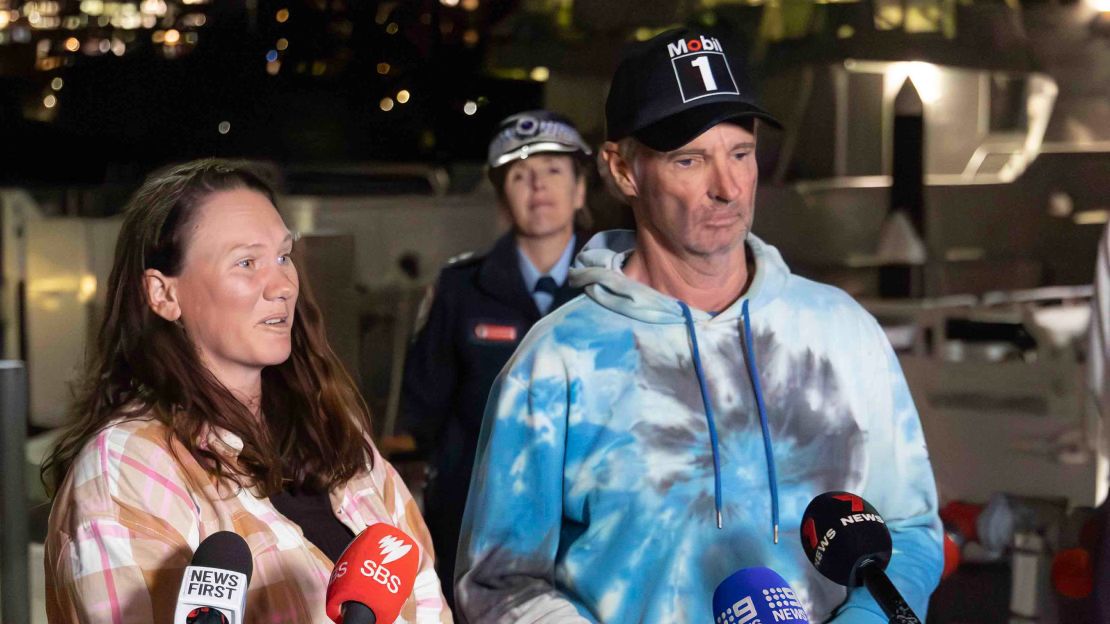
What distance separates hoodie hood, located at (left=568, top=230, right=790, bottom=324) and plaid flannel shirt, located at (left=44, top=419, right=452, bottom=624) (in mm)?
503

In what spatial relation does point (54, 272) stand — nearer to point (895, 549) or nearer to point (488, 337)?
point (488, 337)

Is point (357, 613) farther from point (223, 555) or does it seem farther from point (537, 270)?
point (537, 270)

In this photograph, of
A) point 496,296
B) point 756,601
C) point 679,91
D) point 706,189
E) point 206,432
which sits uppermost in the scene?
point 679,91

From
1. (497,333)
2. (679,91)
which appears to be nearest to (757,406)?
(679,91)

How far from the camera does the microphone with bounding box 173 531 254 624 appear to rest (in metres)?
1.23

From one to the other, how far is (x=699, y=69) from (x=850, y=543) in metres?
0.68

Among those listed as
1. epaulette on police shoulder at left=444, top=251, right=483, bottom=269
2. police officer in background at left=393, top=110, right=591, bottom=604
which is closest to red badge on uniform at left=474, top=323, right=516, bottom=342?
police officer in background at left=393, top=110, right=591, bottom=604

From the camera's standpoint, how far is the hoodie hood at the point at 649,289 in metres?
1.77

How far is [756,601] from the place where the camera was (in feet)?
4.49

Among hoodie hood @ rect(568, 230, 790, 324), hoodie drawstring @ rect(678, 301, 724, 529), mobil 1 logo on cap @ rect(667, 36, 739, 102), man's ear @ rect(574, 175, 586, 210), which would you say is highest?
mobil 1 logo on cap @ rect(667, 36, 739, 102)

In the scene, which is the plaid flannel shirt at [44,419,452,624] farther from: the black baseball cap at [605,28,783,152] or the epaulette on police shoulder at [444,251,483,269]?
the epaulette on police shoulder at [444,251,483,269]

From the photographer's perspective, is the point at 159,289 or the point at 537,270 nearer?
the point at 159,289

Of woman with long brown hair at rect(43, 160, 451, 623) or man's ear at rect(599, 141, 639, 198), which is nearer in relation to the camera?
woman with long brown hair at rect(43, 160, 451, 623)

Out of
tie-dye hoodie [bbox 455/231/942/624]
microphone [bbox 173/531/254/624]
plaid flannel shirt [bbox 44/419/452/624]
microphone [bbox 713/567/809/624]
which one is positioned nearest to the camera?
microphone [bbox 173/531/254/624]
